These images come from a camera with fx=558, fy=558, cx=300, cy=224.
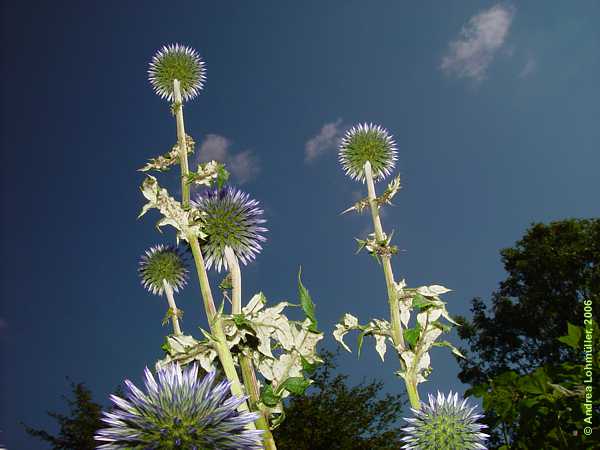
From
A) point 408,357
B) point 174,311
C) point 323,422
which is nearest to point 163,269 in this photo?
point 174,311

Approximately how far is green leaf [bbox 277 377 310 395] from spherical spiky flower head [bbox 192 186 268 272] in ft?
4.65

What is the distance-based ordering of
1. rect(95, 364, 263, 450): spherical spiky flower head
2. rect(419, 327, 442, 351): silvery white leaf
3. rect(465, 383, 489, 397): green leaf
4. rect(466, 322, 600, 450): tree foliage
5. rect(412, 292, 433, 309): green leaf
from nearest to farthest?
rect(95, 364, 263, 450): spherical spiky flower head
rect(412, 292, 433, 309): green leaf
rect(419, 327, 442, 351): silvery white leaf
rect(466, 322, 600, 450): tree foliage
rect(465, 383, 489, 397): green leaf

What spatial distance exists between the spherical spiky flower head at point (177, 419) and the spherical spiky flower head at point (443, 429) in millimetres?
1279

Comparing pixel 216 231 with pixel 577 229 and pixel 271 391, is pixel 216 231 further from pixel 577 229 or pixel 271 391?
pixel 577 229

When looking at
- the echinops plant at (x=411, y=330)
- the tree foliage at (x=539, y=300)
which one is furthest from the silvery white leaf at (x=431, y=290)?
the tree foliage at (x=539, y=300)

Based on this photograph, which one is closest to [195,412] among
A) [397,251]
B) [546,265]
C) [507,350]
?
[397,251]

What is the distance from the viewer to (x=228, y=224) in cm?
433

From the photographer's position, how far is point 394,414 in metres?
24.3

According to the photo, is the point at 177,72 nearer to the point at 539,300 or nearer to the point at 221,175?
the point at 221,175

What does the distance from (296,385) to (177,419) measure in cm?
72

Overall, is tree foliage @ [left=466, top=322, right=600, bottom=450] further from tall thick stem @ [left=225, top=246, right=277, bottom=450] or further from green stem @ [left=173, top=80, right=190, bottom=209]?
green stem @ [left=173, top=80, right=190, bottom=209]

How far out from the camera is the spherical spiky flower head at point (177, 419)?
2471mm

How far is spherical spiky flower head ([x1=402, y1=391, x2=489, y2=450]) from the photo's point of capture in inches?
135

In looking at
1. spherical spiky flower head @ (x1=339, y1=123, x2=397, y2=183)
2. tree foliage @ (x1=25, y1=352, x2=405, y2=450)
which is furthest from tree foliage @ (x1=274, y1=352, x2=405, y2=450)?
spherical spiky flower head @ (x1=339, y1=123, x2=397, y2=183)
